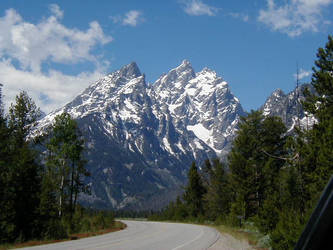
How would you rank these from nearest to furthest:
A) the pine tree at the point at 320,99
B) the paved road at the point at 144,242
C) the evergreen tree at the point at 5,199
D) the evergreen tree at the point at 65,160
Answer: the paved road at the point at 144,242, the pine tree at the point at 320,99, the evergreen tree at the point at 5,199, the evergreen tree at the point at 65,160

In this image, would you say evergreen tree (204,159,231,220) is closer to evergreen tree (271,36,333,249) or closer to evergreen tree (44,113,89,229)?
evergreen tree (44,113,89,229)

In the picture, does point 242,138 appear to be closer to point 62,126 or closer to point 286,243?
point 62,126

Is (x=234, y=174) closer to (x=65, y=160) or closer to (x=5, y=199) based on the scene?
(x=65, y=160)

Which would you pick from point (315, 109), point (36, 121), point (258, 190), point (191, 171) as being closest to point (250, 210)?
point (258, 190)

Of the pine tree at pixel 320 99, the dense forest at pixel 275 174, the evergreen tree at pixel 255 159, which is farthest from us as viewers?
the evergreen tree at pixel 255 159

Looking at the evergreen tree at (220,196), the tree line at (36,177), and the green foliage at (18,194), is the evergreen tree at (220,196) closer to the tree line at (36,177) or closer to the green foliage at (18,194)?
the tree line at (36,177)

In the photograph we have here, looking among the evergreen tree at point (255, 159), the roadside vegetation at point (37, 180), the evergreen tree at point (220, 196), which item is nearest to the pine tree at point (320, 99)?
the evergreen tree at point (255, 159)

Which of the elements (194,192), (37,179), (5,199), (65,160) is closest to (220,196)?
(194,192)

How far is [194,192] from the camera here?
70250 millimetres

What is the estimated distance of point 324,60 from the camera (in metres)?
25.6

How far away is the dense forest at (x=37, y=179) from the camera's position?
2403 centimetres

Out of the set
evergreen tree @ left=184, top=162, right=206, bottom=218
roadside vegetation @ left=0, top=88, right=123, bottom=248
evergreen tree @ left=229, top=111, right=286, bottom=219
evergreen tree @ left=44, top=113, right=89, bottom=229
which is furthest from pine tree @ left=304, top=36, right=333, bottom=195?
evergreen tree @ left=184, top=162, right=206, bottom=218

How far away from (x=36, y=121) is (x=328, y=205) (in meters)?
38.4

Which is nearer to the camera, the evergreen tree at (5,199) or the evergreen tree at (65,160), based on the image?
the evergreen tree at (5,199)
